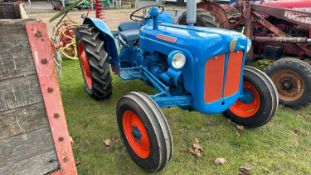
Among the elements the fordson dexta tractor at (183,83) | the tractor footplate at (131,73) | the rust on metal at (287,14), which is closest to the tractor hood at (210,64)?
the fordson dexta tractor at (183,83)

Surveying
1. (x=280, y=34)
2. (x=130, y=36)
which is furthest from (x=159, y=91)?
(x=280, y=34)

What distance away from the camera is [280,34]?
449 cm

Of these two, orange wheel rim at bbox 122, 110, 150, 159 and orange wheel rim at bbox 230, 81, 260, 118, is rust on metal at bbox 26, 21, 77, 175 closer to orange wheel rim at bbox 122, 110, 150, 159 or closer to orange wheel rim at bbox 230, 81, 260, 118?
orange wheel rim at bbox 122, 110, 150, 159

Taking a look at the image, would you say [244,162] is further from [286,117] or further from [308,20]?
[308,20]

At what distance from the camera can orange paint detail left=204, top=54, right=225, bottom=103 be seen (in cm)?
241

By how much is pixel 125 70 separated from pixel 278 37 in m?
2.61

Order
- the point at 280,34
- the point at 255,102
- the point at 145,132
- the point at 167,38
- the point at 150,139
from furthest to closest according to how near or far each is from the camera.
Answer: the point at 280,34, the point at 255,102, the point at 167,38, the point at 145,132, the point at 150,139

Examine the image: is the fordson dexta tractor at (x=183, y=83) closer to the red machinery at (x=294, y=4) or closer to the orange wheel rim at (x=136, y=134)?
the orange wheel rim at (x=136, y=134)

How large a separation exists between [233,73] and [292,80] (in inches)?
55.9

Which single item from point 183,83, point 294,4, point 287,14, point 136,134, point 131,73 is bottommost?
point 136,134

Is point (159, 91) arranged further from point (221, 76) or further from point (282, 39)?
point (282, 39)

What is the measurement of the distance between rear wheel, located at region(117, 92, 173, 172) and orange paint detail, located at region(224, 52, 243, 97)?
2.56 ft

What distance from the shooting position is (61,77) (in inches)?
190

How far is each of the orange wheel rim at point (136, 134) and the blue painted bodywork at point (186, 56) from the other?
29 cm
